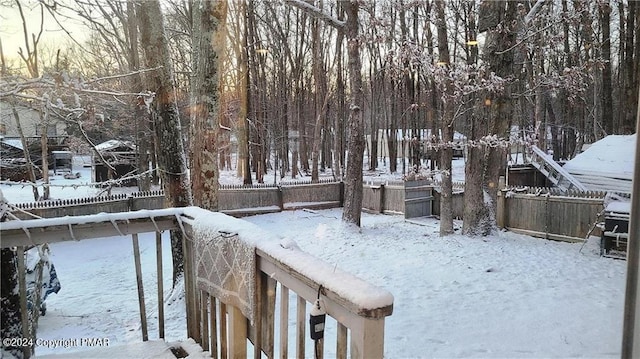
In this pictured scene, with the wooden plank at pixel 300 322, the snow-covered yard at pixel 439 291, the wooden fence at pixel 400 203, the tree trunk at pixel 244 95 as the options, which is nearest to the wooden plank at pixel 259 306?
the wooden plank at pixel 300 322

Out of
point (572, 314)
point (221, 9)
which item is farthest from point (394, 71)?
point (572, 314)

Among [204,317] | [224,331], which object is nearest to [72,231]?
[204,317]

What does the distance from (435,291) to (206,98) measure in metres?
3.04

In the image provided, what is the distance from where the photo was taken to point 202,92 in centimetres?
432

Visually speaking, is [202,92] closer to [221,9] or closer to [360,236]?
[221,9]

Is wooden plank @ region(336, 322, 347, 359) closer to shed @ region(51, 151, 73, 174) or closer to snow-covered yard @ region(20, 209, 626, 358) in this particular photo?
snow-covered yard @ region(20, 209, 626, 358)

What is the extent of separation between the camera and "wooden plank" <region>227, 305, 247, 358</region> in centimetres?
163

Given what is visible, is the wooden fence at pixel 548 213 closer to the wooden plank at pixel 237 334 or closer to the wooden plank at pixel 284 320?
the wooden plank at pixel 237 334

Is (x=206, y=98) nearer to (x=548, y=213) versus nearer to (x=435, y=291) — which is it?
(x=435, y=291)

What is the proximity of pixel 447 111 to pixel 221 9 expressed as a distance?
4.05m

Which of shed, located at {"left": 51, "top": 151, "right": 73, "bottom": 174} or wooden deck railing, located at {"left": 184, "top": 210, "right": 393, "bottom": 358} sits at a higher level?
shed, located at {"left": 51, "top": 151, "right": 73, "bottom": 174}

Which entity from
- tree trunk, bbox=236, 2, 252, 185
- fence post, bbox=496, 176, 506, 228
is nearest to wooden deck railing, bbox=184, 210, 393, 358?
fence post, bbox=496, 176, 506, 228

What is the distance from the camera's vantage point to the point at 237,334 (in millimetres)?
1643

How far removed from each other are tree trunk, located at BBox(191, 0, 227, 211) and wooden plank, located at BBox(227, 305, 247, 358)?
9.54 ft
